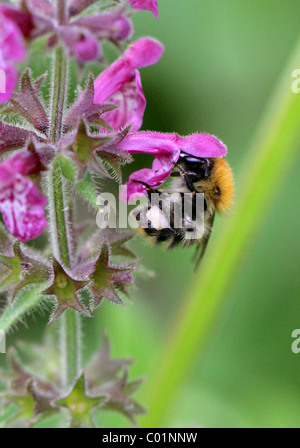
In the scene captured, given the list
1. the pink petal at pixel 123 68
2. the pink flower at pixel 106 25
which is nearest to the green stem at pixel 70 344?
the pink petal at pixel 123 68

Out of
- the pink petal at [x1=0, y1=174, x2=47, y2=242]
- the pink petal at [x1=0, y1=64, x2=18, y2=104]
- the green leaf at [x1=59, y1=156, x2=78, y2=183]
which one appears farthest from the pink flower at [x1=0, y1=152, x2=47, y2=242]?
the pink petal at [x1=0, y1=64, x2=18, y2=104]

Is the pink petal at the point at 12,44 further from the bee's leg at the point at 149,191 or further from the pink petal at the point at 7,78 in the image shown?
the bee's leg at the point at 149,191

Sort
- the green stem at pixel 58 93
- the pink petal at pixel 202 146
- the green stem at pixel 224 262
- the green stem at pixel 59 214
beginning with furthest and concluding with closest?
the green stem at pixel 224 262, the pink petal at pixel 202 146, the green stem at pixel 59 214, the green stem at pixel 58 93

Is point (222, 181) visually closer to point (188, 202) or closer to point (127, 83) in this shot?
point (188, 202)

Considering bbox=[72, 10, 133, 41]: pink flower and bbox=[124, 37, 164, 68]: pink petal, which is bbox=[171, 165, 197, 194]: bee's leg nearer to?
bbox=[124, 37, 164, 68]: pink petal

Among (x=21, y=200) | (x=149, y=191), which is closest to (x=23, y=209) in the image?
(x=21, y=200)
